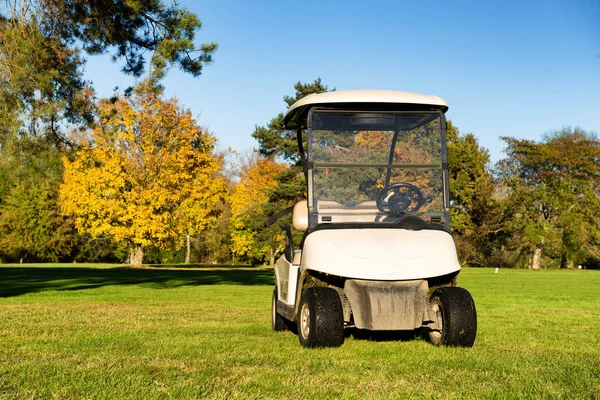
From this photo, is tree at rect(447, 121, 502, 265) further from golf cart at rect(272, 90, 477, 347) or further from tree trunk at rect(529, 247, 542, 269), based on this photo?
golf cart at rect(272, 90, 477, 347)

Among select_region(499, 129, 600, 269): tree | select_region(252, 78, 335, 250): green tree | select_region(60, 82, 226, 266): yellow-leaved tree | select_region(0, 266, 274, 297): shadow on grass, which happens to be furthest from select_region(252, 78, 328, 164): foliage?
select_region(499, 129, 600, 269): tree

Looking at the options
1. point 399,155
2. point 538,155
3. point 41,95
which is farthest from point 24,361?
point 538,155

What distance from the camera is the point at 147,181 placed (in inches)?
1410

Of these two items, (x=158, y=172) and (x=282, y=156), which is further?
(x=282, y=156)

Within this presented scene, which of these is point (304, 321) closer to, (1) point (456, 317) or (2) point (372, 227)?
(2) point (372, 227)

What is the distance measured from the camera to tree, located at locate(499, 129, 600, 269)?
5691 cm

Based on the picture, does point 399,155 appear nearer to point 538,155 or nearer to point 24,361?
point 24,361

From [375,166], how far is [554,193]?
178 ft

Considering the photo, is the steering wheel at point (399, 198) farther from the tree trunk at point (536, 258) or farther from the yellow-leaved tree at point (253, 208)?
the tree trunk at point (536, 258)

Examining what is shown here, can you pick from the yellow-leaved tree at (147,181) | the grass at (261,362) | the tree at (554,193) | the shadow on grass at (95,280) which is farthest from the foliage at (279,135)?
the grass at (261,362)

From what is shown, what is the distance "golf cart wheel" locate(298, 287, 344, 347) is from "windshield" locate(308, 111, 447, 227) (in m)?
1.01

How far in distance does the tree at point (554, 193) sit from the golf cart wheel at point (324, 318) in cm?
5294

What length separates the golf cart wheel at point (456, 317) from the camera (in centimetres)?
644

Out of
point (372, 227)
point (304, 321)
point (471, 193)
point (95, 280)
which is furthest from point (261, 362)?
point (471, 193)
